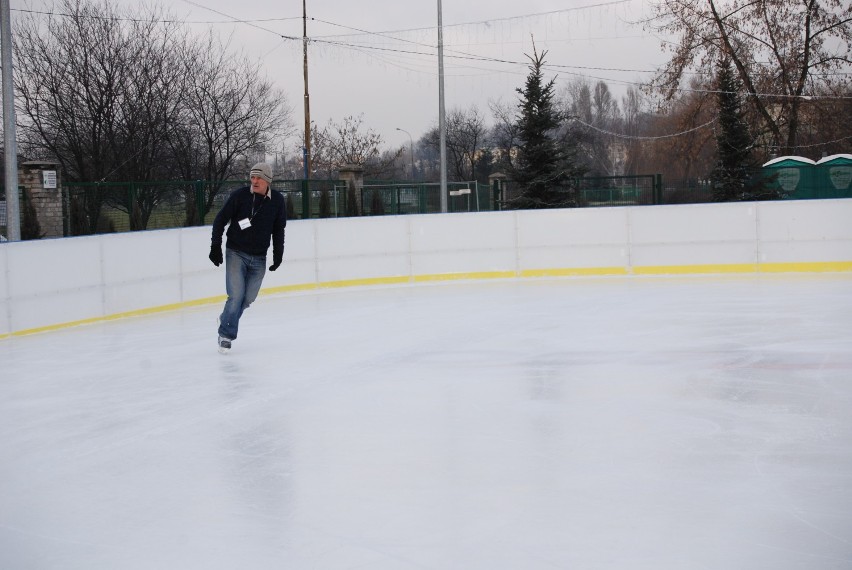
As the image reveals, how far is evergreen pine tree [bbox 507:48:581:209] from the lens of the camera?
2961 cm

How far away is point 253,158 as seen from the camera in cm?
4159

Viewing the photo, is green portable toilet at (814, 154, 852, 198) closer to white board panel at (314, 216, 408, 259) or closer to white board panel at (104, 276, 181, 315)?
white board panel at (314, 216, 408, 259)

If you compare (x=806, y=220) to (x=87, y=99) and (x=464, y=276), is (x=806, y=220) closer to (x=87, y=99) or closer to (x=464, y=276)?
(x=464, y=276)

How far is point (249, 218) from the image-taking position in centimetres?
918

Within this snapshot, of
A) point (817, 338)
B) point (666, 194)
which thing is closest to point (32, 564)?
point (817, 338)

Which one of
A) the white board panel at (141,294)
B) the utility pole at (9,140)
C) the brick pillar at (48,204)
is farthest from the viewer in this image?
the brick pillar at (48,204)

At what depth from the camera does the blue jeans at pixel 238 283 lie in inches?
364

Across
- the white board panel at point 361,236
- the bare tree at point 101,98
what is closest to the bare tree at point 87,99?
the bare tree at point 101,98

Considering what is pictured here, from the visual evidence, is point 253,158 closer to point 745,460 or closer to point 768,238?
point 768,238

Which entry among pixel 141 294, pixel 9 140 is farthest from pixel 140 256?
pixel 9 140

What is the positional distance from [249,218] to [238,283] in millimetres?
580

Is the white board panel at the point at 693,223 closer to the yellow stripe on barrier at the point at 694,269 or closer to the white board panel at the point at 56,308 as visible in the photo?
the yellow stripe on barrier at the point at 694,269

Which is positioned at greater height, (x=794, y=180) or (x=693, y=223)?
(x=794, y=180)

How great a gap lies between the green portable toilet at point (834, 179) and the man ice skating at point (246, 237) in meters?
16.9
